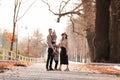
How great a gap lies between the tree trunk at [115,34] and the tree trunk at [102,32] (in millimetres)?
480

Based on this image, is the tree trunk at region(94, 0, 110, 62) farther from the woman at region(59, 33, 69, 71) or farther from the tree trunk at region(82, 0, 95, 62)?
the woman at region(59, 33, 69, 71)

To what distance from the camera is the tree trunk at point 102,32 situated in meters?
39.3

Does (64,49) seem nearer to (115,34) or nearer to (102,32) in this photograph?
(115,34)

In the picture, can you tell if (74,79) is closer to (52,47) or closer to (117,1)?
(52,47)

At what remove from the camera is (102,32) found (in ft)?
132

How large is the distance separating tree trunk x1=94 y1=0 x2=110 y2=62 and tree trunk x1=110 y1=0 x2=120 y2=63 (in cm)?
48

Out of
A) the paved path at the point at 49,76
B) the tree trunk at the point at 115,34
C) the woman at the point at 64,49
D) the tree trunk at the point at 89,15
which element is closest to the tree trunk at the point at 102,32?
the tree trunk at the point at 115,34

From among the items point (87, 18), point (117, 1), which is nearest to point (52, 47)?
point (117, 1)

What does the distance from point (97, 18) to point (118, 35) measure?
7.98 ft

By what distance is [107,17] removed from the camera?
39.7 metres

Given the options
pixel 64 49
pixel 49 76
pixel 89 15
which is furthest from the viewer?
pixel 89 15

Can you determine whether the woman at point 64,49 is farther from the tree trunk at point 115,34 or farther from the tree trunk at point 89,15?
the tree trunk at point 89,15

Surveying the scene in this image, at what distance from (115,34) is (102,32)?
1.27 metres

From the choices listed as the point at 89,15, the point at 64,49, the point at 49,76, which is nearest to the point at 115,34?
the point at 64,49
